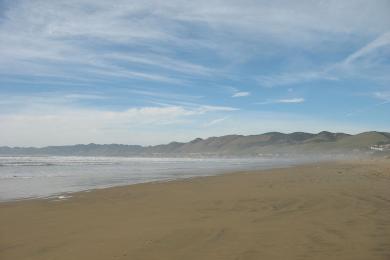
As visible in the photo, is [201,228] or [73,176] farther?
[73,176]

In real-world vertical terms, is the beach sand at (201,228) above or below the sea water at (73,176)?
below

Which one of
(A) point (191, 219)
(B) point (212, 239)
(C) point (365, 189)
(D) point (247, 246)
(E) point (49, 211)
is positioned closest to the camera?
(D) point (247, 246)

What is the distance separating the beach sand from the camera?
5.53m

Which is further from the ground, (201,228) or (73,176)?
(73,176)

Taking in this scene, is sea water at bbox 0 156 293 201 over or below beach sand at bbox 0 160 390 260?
over

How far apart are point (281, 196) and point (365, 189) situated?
10.4ft

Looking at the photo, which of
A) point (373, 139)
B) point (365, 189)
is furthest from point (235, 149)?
point (365, 189)

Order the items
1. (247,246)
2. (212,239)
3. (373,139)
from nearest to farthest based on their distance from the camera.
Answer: (247,246), (212,239), (373,139)

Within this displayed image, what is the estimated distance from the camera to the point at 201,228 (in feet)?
23.2

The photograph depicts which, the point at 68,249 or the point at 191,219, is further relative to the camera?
the point at 191,219

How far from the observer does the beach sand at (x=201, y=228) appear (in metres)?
5.53

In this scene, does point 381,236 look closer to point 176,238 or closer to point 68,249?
point 176,238

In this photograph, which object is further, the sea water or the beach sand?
the sea water

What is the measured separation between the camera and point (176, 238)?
6332 mm
